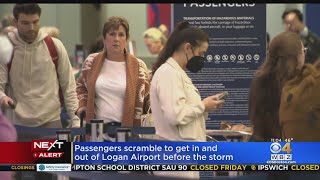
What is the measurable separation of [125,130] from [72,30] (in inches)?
32.5

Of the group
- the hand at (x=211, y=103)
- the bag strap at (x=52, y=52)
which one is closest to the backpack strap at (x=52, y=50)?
the bag strap at (x=52, y=52)

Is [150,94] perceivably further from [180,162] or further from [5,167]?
[5,167]

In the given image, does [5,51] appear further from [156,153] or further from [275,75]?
[275,75]

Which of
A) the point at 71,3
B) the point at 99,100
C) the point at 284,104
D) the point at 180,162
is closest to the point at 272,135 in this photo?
the point at 284,104

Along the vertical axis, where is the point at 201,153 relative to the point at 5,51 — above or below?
below

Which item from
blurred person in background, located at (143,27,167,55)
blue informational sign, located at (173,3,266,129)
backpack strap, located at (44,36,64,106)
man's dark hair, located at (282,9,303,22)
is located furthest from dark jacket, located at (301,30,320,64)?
backpack strap, located at (44,36,64,106)

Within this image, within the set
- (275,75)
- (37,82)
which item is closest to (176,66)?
(275,75)

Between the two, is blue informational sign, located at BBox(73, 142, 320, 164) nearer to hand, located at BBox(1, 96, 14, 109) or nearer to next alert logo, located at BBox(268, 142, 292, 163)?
next alert logo, located at BBox(268, 142, 292, 163)

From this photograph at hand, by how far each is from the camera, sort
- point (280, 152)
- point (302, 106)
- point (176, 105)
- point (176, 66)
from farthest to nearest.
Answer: point (280, 152) < point (302, 106) < point (176, 66) < point (176, 105)

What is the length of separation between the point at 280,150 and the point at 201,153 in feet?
1.90

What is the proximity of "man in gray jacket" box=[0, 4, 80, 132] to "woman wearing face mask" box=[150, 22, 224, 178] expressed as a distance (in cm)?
76

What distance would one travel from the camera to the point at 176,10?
748cm

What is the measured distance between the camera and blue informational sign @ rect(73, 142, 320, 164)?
7.28 meters

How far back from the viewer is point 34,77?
7555 mm
